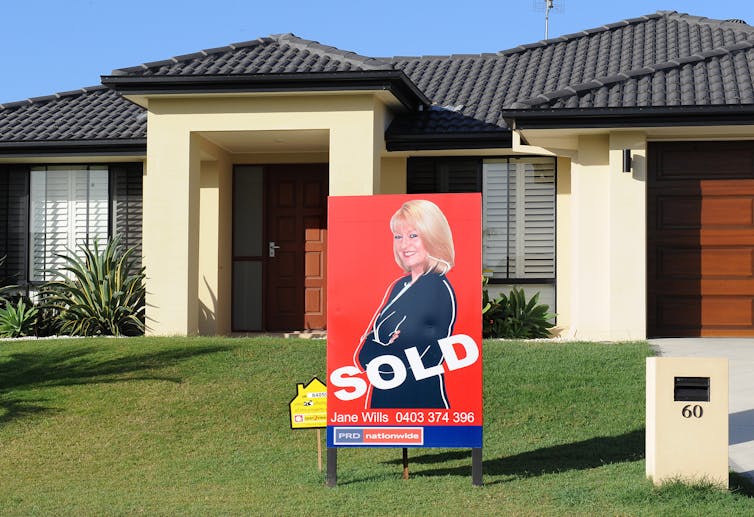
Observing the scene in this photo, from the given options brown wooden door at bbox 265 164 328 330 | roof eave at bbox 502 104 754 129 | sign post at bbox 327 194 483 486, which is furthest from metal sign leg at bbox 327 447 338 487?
brown wooden door at bbox 265 164 328 330

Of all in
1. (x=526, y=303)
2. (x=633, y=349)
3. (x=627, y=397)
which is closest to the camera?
(x=627, y=397)

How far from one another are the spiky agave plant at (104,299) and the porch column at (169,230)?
0.52 m

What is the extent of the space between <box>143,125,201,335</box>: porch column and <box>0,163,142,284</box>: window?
2.56 m

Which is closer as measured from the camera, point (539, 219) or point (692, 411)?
point (692, 411)

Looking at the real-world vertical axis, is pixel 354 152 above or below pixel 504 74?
below

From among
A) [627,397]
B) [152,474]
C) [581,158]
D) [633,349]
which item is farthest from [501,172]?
[152,474]

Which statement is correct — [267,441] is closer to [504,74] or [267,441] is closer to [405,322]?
[405,322]

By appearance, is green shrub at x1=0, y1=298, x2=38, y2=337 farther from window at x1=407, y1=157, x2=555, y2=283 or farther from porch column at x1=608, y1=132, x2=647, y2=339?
porch column at x1=608, y1=132, x2=647, y2=339

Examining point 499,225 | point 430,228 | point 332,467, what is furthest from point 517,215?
point 332,467

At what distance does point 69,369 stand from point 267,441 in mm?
3698

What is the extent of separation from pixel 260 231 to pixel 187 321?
10.2ft

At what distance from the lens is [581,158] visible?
50.4 ft

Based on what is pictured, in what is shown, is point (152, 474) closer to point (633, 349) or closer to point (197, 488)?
point (197, 488)

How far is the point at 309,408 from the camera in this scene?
9.36 m
